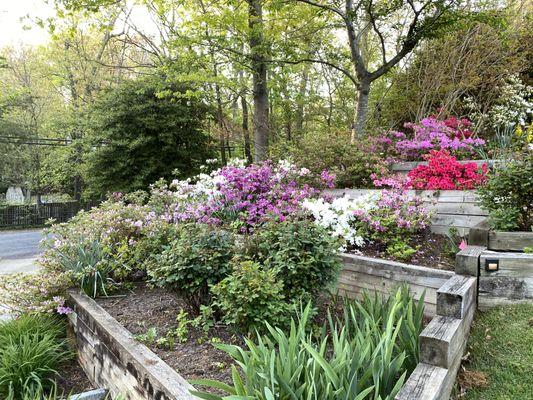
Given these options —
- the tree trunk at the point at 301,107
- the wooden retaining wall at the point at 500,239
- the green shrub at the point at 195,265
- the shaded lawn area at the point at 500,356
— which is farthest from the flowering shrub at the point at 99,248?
the tree trunk at the point at 301,107

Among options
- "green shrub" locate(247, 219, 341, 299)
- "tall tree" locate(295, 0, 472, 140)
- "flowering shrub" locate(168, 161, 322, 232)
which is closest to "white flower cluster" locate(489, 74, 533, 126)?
"tall tree" locate(295, 0, 472, 140)

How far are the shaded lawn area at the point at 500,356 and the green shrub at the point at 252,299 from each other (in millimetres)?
1116

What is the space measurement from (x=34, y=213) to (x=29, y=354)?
1725 centimetres

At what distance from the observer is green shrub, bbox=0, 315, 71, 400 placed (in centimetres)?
282

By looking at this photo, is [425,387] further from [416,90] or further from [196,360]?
[416,90]

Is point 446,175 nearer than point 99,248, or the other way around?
point 99,248

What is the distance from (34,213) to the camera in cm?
1759

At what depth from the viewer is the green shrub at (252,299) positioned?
2363 millimetres

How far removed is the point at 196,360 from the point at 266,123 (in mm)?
7311

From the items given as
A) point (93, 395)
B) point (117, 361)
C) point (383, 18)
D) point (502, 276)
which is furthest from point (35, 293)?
point (383, 18)

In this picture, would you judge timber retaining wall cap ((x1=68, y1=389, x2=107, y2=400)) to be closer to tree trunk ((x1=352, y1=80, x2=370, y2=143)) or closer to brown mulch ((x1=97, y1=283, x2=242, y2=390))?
brown mulch ((x1=97, y1=283, x2=242, y2=390))

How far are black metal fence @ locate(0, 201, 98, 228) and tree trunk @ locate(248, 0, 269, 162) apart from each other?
1137cm

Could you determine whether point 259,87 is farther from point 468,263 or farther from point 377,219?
point 468,263

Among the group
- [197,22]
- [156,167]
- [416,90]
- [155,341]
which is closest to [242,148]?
[156,167]
